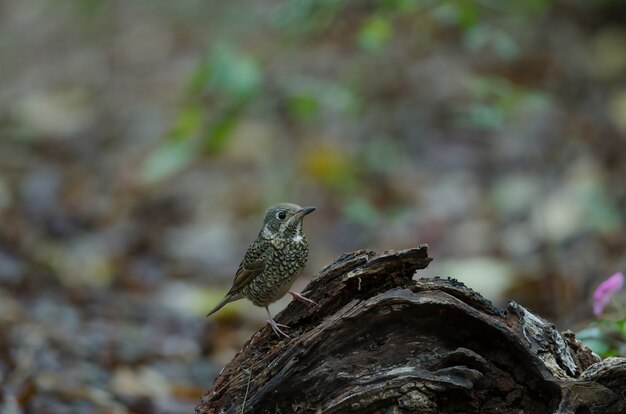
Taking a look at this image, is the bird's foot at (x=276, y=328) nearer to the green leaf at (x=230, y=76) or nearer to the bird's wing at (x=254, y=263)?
the bird's wing at (x=254, y=263)

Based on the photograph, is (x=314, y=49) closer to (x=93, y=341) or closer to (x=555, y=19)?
(x=555, y=19)

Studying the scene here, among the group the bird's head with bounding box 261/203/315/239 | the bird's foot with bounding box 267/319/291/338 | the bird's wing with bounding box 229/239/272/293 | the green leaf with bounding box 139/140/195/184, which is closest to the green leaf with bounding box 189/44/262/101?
the green leaf with bounding box 139/140/195/184

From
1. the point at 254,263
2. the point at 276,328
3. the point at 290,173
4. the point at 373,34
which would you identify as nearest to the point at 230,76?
the point at 373,34

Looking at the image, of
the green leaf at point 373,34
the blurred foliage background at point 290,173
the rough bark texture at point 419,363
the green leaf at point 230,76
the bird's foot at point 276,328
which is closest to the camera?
the rough bark texture at point 419,363

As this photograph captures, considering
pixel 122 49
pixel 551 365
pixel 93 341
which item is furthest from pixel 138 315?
pixel 122 49

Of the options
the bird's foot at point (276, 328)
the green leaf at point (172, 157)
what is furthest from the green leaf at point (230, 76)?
the bird's foot at point (276, 328)

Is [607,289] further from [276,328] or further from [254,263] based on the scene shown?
[254,263]
